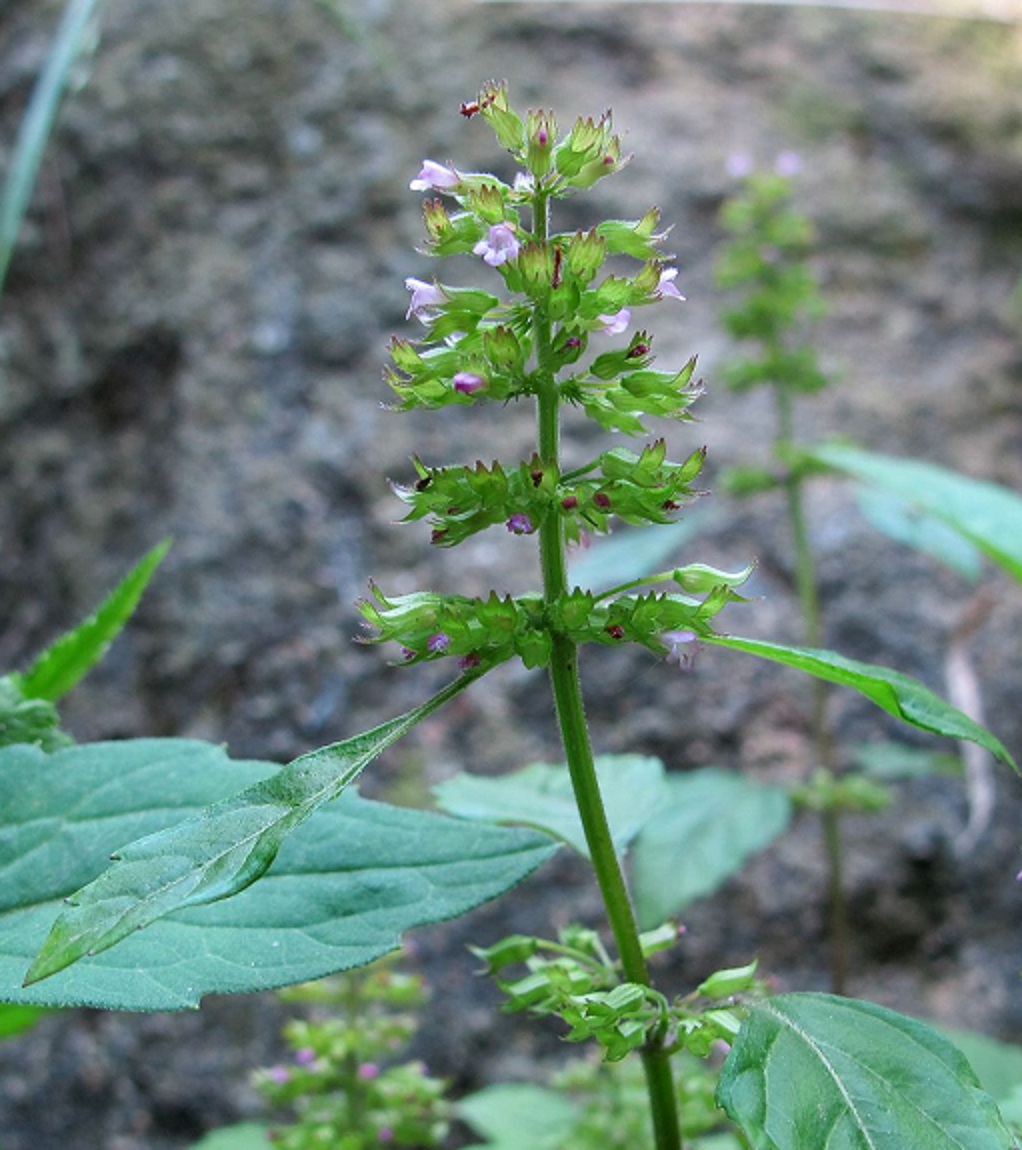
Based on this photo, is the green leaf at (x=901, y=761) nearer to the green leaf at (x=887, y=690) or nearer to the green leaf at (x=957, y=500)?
the green leaf at (x=957, y=500)

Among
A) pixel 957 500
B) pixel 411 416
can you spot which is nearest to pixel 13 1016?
pixel 957 500

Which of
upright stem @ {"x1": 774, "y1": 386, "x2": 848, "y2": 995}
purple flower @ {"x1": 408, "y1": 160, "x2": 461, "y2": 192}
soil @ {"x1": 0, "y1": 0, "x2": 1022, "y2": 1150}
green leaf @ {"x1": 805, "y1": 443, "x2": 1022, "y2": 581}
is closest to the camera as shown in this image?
purple flower @ {"x1": 408, "y1": 160, "x2": 461, "y2": 192}

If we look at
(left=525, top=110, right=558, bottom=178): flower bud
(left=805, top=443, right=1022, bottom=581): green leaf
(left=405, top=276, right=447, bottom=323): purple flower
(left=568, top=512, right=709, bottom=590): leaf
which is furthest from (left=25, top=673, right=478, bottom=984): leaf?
(left=568, top=512, right=709, bottom=590): leaf

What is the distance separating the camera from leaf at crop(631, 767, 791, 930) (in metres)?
1.92

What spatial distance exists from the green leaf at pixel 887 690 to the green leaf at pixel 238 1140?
126 cm

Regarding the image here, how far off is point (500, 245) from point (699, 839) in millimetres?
1383

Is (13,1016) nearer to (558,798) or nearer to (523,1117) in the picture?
(558,798)

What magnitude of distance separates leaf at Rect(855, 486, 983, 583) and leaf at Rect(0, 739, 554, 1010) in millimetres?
1440

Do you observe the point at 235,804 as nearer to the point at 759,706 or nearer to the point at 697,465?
the point at 697,465

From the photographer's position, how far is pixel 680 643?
89 centimetres

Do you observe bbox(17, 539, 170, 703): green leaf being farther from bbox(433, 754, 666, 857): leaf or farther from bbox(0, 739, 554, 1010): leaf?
bbox(433, 754, 666, 857): leaf

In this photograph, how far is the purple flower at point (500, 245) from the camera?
0.85 m

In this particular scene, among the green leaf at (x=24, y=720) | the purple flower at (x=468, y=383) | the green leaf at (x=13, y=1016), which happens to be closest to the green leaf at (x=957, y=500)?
the purple flower at (x=468, y=383)

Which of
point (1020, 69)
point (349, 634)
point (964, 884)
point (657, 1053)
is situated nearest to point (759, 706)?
point (964, 884)
